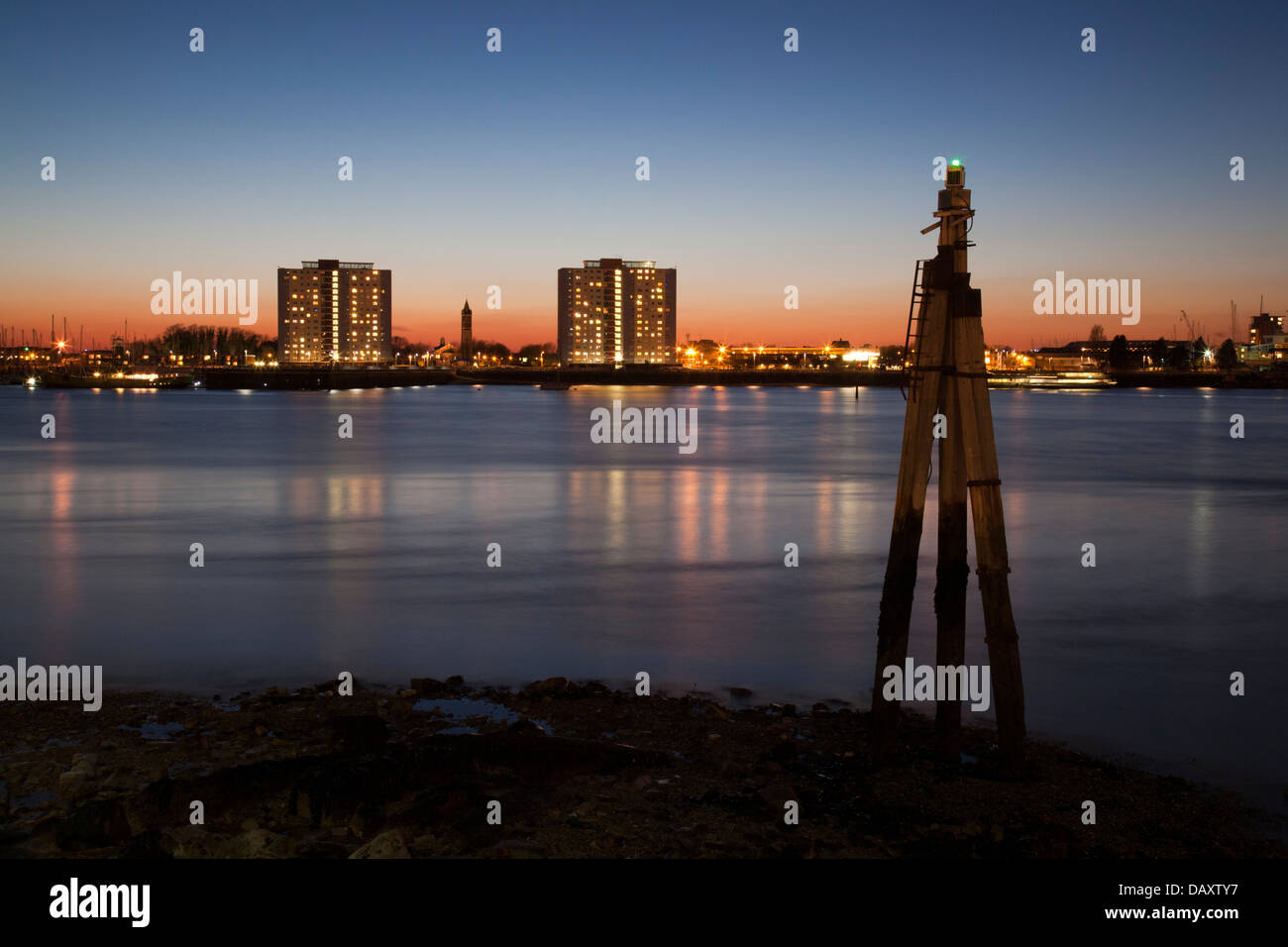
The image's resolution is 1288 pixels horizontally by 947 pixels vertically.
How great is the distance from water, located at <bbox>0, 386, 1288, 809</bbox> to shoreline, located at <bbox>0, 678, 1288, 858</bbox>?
1.49 meters

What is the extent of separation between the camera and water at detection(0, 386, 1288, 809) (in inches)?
472

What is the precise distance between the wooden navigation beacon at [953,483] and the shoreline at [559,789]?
52 cm

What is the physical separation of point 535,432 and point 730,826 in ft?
217

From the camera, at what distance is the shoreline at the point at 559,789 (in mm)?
7234

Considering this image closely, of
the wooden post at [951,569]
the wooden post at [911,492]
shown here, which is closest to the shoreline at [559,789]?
the wooden post at [951,569]

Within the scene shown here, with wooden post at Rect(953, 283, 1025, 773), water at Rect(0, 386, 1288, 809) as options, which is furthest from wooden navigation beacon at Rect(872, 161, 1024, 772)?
water at Rect(0, 386, 1288, 809)

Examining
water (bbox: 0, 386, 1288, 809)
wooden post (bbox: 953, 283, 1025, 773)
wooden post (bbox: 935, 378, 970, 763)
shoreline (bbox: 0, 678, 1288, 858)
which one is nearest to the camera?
shoreline (bbox: 0, 678, 1288, 858)

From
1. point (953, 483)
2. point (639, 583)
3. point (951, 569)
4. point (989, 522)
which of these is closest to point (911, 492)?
point (953, 483)

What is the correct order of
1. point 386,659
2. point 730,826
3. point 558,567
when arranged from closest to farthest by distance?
point 730,826 → point 386,659 → point 558,567

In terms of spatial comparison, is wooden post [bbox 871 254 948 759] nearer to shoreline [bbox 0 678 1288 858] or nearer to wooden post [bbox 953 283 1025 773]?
wooden post [bbox 953 283 1025 773]
